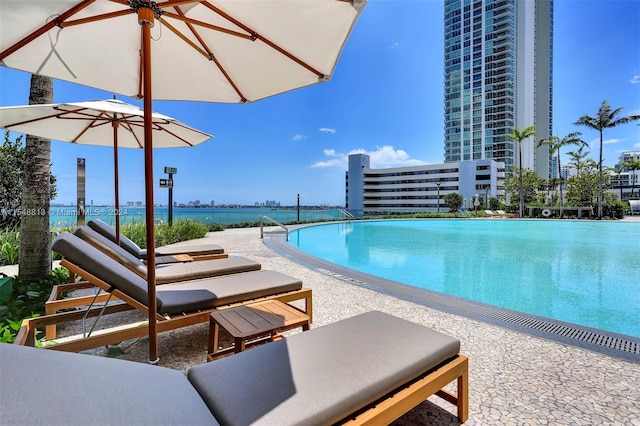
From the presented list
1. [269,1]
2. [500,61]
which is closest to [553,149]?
[269,1]

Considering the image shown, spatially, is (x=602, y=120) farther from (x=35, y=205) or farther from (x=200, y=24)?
(x=35, y=205)

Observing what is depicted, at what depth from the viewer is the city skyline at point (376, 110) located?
26656 mm

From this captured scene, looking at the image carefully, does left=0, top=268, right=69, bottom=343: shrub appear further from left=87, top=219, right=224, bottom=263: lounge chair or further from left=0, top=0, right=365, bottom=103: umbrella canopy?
left=0, top=0, right=365, bottom=103: umbrella canopy

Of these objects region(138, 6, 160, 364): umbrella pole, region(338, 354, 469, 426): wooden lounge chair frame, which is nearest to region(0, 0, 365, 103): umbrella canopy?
region(138, 6, 160, 364): umbrella pole

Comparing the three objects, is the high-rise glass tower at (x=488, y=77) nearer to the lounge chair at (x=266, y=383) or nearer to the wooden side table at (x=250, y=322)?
the wooden side table at (x=250, y=322)

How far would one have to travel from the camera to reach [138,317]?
321cm

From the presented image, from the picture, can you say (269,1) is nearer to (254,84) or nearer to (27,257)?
(254,84)

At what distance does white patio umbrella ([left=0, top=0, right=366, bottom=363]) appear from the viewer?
74.2 inches

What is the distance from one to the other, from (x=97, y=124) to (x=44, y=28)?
2161mm

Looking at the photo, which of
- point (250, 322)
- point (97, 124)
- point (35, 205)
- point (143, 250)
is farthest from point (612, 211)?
point (35, 205)

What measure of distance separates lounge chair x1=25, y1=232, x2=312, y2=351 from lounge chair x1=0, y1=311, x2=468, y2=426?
1.07 m

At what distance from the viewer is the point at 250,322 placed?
2.13 meters

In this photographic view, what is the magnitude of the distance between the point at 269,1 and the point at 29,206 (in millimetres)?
3619

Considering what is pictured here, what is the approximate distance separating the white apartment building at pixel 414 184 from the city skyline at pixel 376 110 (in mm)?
3603
